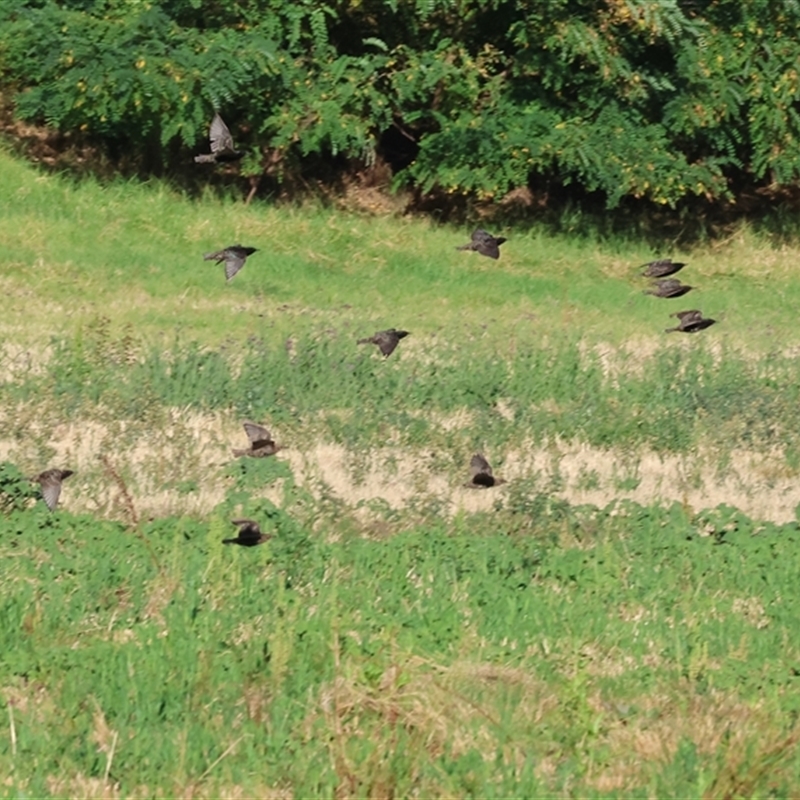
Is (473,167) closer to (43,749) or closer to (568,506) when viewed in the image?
(568,506)

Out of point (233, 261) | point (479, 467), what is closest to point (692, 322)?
point (479, 467)

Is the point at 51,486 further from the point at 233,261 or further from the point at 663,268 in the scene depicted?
the point at 663,268

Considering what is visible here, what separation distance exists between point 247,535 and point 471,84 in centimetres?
946

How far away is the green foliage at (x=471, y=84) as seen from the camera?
14.0m

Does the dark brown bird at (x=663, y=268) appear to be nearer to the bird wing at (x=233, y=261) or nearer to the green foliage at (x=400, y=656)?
the bird wing at (x=233, y=261)

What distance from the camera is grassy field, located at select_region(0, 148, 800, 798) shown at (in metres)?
4.61

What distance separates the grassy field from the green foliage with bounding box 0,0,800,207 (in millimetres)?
2865

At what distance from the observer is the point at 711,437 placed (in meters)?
8.45

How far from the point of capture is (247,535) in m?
6.02

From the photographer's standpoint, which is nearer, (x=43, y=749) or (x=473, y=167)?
(x=43, y=749)

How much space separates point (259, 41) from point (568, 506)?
8500 millimetres

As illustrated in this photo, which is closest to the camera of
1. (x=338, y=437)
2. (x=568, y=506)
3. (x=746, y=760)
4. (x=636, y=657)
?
(x=746, y=760)

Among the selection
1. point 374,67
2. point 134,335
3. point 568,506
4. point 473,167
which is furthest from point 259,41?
point 568,506

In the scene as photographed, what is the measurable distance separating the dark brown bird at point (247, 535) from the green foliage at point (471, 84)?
8357mm
